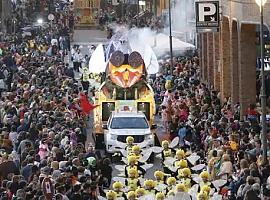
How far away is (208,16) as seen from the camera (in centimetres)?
3303

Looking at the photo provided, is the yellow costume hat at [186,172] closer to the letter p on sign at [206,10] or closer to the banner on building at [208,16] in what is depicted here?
the banner on building at [208,16]

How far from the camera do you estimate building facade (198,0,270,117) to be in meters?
32.1

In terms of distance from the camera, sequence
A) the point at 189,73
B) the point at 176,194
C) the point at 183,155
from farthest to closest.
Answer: the point at 189,73
the point at 183,155
the point at 176,194

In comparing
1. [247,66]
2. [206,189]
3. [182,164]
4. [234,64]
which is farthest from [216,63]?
[206,189]

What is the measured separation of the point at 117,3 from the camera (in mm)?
82875

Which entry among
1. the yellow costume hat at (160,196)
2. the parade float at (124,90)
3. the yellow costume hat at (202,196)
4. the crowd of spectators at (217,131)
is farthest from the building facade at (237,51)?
the yellow costume hat at (202,196)

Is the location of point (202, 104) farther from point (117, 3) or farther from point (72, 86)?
point (117, 3)

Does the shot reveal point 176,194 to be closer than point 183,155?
Yes

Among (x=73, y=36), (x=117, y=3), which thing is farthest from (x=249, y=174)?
(x=117, y=3)

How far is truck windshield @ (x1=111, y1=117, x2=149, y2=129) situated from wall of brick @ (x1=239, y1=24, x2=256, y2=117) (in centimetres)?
369

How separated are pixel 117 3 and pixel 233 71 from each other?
4837cm

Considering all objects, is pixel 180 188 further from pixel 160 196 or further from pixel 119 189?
pixel 119 189

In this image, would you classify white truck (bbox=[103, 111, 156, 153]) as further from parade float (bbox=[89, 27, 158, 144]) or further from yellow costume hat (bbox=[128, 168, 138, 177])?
yellow costume hat (bbox=[128, 168, 138, 177])

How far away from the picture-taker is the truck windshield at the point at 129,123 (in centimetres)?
3053
